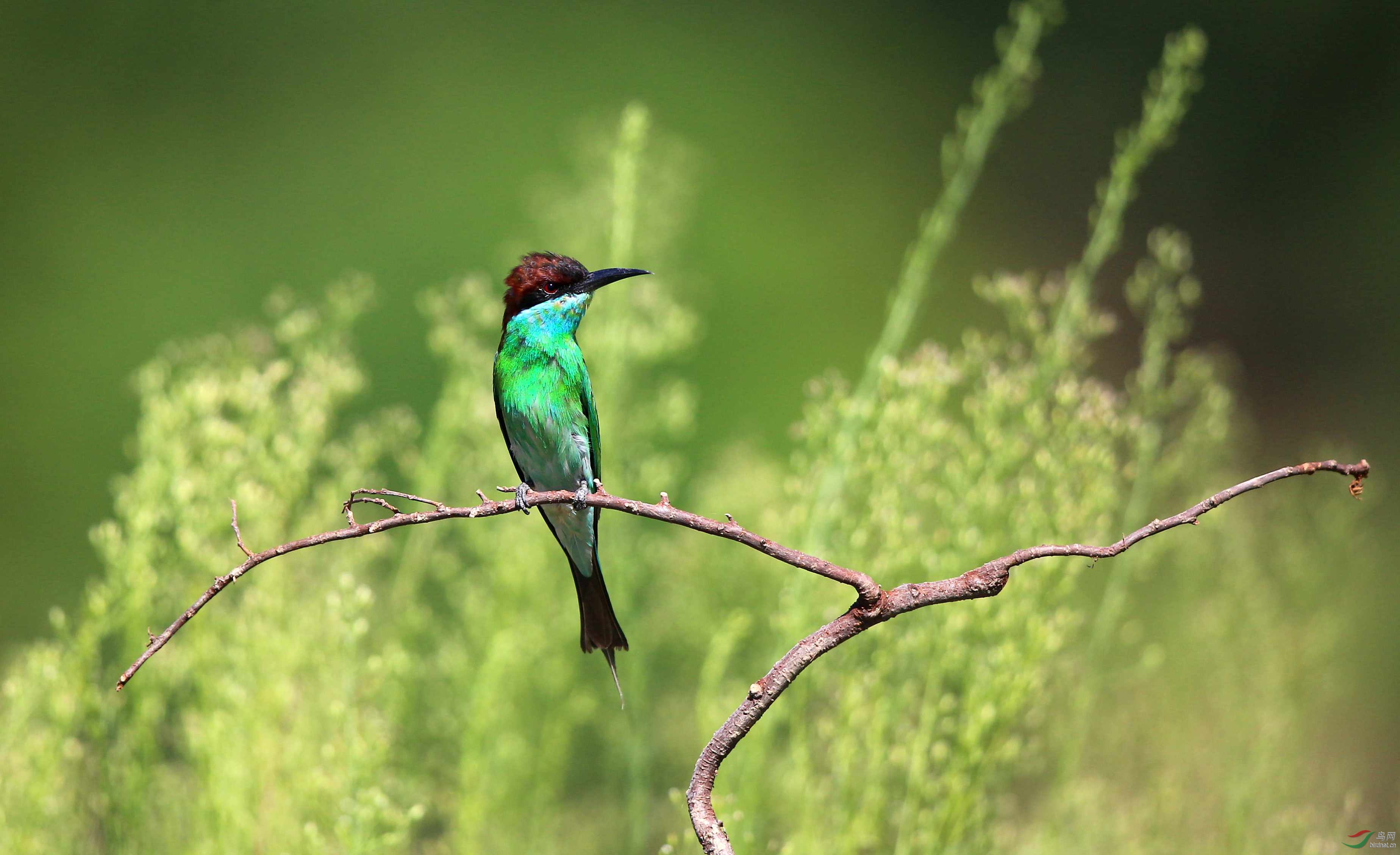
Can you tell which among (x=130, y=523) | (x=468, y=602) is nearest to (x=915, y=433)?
(x=468, y=602)

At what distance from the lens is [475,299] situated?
6.33 ft

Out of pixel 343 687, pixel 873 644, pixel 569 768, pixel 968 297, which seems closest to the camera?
pixel 343 687

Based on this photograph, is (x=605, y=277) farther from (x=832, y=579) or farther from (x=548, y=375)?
(x=832, y=579)

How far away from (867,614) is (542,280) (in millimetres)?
1153

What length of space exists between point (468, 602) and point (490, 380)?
0.59 meters

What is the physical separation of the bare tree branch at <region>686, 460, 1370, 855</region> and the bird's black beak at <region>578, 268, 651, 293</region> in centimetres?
63

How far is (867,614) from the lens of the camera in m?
0.79

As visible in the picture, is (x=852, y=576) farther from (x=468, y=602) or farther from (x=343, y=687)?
(x=468, y=602)

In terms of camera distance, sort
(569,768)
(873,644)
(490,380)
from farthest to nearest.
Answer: (569,768) → (490,380) → (873,644)

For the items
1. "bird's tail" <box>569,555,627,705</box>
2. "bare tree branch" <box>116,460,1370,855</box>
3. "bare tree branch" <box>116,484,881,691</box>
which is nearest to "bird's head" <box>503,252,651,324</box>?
"bird's tail" <box>569,555,627,705</box>

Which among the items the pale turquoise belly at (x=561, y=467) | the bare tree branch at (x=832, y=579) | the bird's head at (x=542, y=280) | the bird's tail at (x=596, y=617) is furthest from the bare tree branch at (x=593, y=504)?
the bird's head at (x=542, y=280)

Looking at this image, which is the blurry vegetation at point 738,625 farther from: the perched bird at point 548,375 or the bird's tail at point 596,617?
the bird's tail at point 596,617

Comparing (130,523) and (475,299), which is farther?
(475,299)

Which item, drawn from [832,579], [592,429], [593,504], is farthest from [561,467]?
[832,579]
